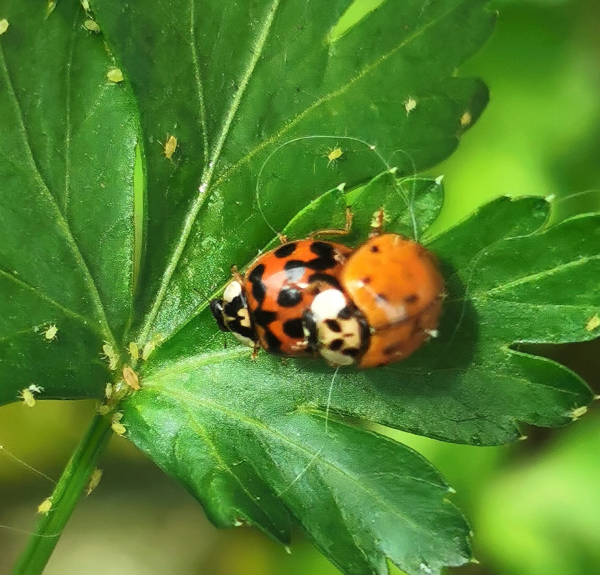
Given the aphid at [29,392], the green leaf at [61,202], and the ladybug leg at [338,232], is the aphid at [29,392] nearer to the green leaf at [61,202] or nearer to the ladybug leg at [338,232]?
the green leaf at [61,202]

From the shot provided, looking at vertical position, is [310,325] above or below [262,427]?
above

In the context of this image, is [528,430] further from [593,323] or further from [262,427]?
[262,427]

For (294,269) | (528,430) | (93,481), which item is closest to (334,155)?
(294,269)

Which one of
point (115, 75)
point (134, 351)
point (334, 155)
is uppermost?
point (115, 75)

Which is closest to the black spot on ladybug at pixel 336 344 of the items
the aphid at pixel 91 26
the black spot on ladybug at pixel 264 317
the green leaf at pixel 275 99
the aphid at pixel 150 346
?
the black spot on ladybug at pixel 264 317

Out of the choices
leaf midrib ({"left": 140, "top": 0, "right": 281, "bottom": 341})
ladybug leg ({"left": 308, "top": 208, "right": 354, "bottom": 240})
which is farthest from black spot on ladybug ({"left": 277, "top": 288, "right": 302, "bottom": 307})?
leaf midrib ({"left": 140, "top": 0, "right": 281, "bottom": 341})

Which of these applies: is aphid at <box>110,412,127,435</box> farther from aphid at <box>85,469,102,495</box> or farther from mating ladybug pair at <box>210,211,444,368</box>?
mating ladybug pair at <box>210,211,444,368</box>
